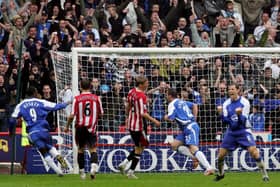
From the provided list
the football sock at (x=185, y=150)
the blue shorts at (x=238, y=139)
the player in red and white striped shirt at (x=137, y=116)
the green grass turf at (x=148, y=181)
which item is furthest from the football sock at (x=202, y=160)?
the player in red and white striped shirt at (x=137, y=116)

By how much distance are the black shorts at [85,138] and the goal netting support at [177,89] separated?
3.25 meters

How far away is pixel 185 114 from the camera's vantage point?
21703 mm

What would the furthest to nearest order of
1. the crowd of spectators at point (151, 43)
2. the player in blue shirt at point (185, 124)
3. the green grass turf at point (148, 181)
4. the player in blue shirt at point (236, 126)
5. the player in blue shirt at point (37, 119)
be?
1. the crowd of spectators at point (151, 43)
2. the player in blue shirt at point (185, 124)
3. the player in blue shirt at point (37, 119)
4. the player in blue shirt at point (236, 126)
5. the green grass turf at point (148, 181)

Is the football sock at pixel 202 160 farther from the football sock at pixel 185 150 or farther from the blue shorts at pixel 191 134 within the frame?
the football sock at pixel 185 150

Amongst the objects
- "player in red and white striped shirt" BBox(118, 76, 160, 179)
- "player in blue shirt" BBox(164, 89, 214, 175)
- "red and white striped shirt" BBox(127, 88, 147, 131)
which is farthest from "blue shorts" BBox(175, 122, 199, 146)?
"red and white striped shirt" BBox(127, 88, 147, 131)

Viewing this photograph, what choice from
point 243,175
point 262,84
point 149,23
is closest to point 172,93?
point 243,175

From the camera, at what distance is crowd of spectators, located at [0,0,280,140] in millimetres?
24672

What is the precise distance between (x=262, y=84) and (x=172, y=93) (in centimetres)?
418

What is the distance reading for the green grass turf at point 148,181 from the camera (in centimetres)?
1872

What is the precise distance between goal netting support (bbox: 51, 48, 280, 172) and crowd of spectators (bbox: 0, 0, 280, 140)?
1.1 inches

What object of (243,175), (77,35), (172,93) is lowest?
(243,175)

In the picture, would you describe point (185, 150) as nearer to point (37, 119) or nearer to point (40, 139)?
point (40, 139)

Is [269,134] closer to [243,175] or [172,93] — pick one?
[243,175]

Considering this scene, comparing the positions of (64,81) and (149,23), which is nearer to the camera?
(64,81)
